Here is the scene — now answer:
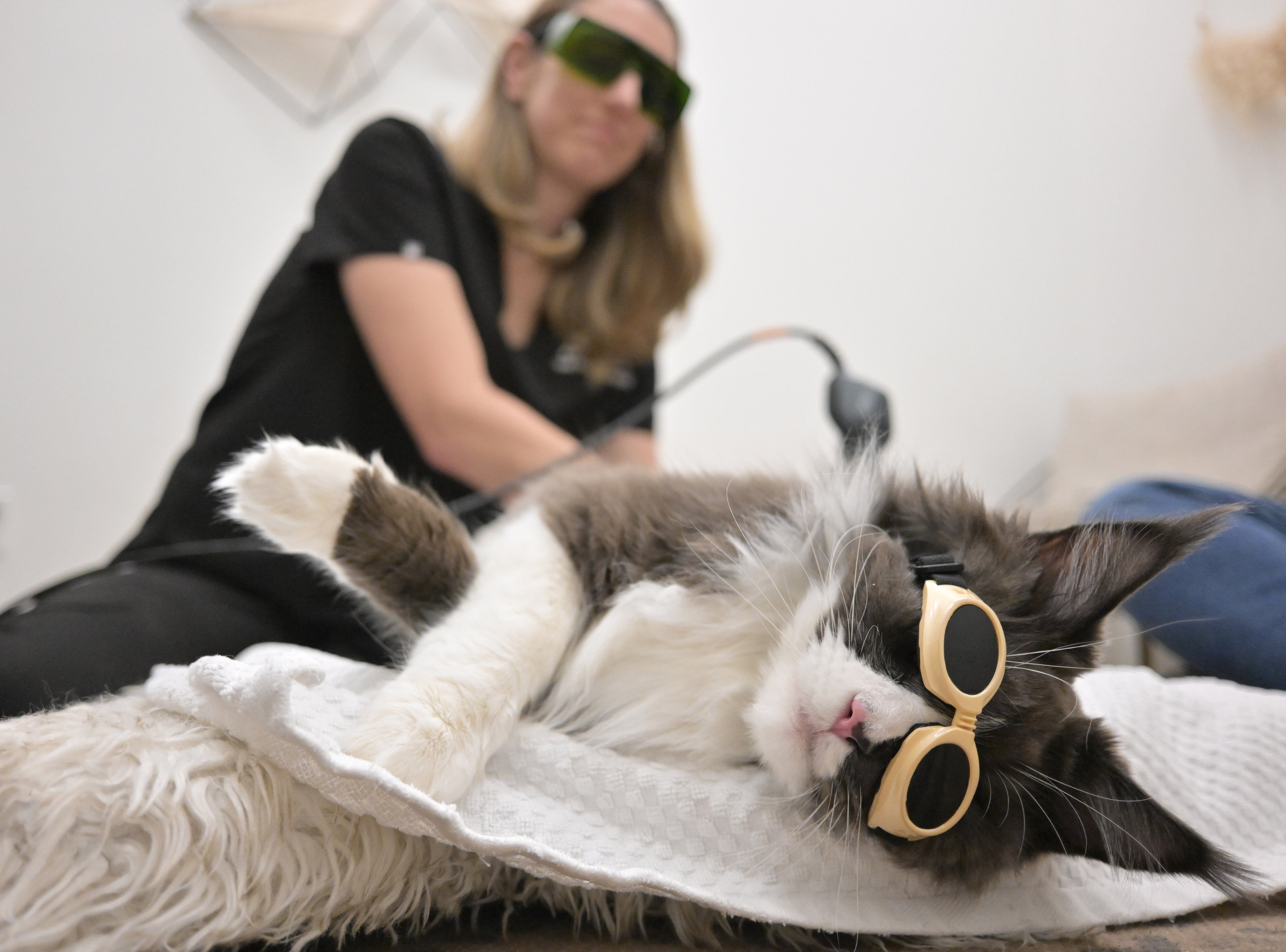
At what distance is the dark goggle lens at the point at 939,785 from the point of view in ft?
2.12

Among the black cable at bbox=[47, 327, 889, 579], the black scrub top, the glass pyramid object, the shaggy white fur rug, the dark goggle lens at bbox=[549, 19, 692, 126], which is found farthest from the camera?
the glass pyramid object

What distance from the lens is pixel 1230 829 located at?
2.74 feet

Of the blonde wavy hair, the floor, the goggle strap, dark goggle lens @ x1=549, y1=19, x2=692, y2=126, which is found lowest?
the floor

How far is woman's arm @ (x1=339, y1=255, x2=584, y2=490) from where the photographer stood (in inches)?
55.8

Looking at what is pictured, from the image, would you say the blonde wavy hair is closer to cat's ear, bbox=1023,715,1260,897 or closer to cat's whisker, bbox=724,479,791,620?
cat's whisker, bbox=724,479,791,620

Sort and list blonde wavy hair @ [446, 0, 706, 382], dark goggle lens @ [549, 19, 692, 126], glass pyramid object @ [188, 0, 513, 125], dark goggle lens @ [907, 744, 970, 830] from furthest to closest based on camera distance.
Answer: glass pyramid object @ [188, 0, 513, 125] → blonde wavy hair @ [446, 0, 706, 382] → dark goggle lens @ [549, 19, 692, 126] → dark goggle lens @ [907, 744, 970, 830]

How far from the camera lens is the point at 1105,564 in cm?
74

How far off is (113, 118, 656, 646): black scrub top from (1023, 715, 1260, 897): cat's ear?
104cm

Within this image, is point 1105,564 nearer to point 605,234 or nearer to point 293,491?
point 293,491

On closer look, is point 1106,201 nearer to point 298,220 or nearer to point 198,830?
point 198,830

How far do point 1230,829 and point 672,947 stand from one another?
0.61 meters

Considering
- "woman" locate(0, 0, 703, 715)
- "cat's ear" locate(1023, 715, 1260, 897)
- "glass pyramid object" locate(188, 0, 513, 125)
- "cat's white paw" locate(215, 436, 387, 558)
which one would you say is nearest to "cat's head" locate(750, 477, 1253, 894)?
"cat's ear" locate(1023, 715, 1260, 897)

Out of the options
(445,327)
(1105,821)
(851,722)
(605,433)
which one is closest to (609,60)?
(445,327)

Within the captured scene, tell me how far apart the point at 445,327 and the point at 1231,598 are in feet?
4.12
